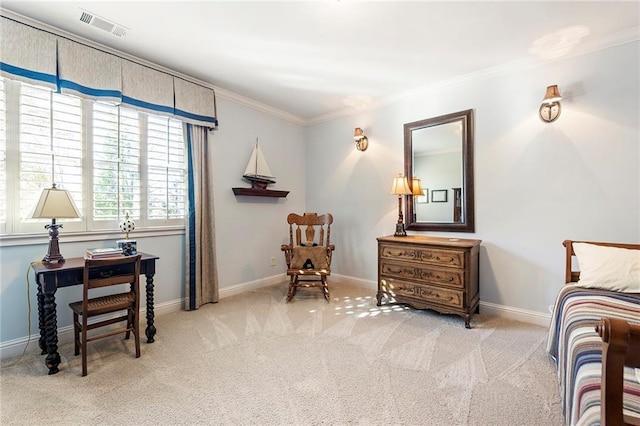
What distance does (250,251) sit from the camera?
392cm

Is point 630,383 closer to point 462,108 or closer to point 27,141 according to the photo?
point 462,108

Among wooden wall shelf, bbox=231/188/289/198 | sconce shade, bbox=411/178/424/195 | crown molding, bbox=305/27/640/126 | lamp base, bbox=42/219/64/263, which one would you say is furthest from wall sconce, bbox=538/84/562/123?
lamp base, bbox=42/219/64/263

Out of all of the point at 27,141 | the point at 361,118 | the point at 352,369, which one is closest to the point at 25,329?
the point at 27,141

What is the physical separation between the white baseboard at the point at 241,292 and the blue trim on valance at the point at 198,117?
199cm

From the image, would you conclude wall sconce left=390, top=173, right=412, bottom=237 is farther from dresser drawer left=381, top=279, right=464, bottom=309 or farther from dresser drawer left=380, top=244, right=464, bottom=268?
dresser drawer left=381, top=279, right=464, bottom=309

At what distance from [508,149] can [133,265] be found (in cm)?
356

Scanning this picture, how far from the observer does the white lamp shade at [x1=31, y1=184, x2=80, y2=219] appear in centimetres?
203

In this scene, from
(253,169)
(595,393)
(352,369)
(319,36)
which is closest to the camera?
(595,393)

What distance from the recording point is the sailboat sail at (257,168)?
149 inches

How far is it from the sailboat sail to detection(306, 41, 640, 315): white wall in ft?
5.52

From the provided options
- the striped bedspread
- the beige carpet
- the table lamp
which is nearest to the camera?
the striped bedspread

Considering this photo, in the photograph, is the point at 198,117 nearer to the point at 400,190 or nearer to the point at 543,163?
the point at 400,190

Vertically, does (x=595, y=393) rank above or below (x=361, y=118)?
below

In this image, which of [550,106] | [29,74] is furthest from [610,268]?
[29,74]
